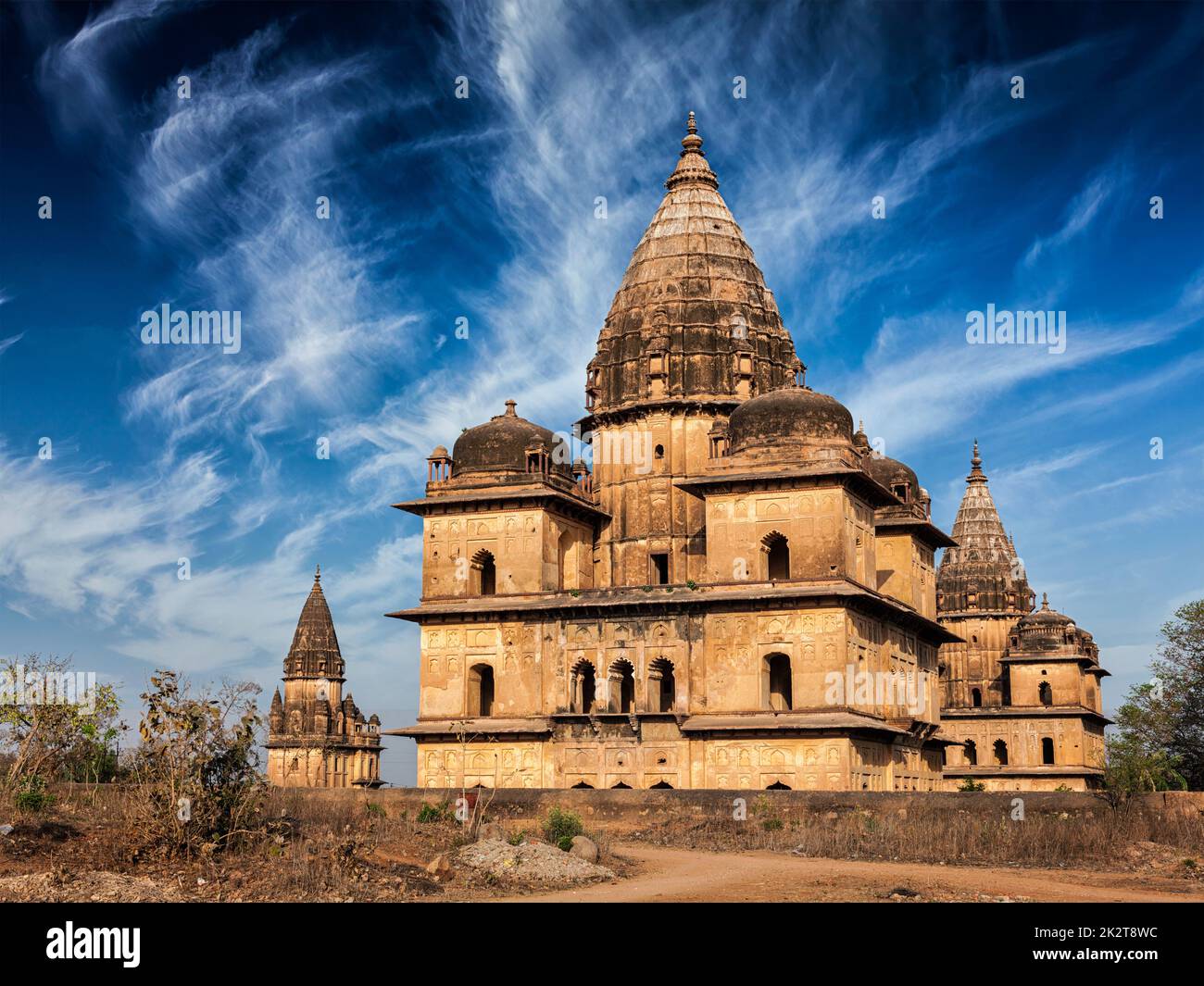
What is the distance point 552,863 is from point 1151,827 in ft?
40.1

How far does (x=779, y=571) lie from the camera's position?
45062 millimetres

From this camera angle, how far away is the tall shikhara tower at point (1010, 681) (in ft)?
226

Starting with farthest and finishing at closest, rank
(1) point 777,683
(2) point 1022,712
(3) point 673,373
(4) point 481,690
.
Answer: (2) point 1022,712
(3) point 673,373
(4) point 481,690
(1) point 777,683

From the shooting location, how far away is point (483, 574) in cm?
4728

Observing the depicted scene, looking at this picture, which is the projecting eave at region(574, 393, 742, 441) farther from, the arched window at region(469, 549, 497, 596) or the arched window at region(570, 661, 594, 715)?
the arched window at region(570, 661, 594, 715)

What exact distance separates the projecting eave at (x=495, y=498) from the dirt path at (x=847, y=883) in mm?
19966

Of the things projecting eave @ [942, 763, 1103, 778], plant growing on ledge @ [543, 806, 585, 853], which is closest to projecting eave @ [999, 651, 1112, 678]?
projecting eave @ [942, 763, 1103, 778]

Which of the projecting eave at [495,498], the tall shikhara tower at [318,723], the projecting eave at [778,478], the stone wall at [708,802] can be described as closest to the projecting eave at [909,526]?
the projecting eave at [778,478]

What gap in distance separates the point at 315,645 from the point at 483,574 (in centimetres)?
2986

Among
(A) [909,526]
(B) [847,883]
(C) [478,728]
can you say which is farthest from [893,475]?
(B) [847,883]

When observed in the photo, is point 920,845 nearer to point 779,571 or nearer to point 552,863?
point 552,863

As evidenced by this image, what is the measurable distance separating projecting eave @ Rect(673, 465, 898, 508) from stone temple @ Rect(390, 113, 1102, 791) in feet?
0.24

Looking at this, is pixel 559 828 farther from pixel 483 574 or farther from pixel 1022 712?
pixel 1022 712
